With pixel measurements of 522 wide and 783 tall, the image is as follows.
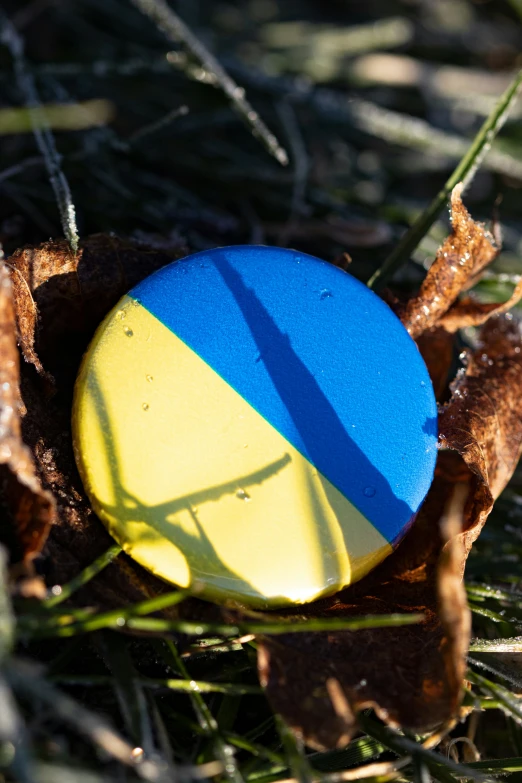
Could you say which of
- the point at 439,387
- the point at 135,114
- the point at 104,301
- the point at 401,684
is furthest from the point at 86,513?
the point at 135,114

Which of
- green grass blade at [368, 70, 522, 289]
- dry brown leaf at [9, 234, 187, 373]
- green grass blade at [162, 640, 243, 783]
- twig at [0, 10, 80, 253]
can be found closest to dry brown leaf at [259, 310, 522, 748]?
green grass blade at [162, 640, 243, 783]

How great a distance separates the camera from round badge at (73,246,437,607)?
1.25 metres

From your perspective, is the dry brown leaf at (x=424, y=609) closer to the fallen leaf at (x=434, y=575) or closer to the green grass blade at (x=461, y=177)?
the fallen leaf at (x=434, y=575)

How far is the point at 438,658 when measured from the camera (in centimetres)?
120

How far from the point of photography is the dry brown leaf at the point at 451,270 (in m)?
1.53

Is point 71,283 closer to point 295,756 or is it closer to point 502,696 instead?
point 295,756

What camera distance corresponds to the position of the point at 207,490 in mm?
1255

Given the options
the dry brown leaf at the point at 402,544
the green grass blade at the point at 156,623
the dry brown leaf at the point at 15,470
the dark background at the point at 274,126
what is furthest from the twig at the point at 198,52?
the green grass blade at the point at 156,623

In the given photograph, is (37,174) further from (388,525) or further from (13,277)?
(388,525)

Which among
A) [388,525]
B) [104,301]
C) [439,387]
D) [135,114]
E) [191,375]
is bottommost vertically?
[388,525]

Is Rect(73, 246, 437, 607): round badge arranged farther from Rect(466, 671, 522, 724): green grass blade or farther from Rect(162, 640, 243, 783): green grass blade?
Rect(466, 671, 522, 724): green grass blade

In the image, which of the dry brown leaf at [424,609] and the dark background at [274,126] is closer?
the dry brown leaf at [424,609]

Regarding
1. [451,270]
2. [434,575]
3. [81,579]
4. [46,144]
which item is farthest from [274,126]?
[81,579]

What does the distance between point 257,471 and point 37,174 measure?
1210 millimetres
